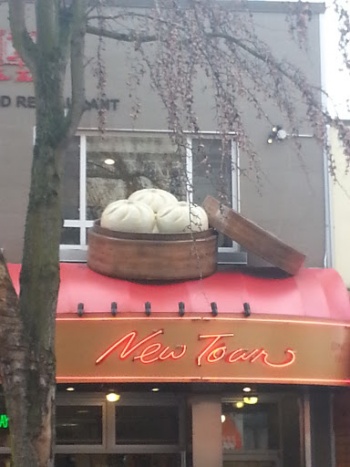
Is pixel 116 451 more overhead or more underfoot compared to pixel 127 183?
more underfoot

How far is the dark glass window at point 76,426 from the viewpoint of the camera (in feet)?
40.1

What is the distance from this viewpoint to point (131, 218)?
10.9 meters

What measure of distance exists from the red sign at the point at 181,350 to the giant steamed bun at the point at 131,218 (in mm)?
1241

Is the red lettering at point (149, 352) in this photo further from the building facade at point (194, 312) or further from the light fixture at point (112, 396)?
the light fixture at point (112, 396)

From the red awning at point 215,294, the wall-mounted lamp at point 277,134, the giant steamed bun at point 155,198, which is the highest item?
the wall-mounted lamp at point 277,134

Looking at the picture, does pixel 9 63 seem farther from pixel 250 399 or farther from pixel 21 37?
pixel 250 399

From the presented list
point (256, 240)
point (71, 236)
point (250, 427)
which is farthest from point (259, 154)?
point (250, 427)

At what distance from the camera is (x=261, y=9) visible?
12.3m

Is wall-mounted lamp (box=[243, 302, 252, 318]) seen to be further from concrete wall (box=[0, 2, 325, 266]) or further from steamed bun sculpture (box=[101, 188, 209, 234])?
concrete wall (box=[0, 2, 325, 266])

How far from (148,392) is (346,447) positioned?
101 inches

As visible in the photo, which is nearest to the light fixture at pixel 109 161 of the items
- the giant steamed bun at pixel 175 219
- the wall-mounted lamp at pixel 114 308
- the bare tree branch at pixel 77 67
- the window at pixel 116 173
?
the window at pixel 116 173

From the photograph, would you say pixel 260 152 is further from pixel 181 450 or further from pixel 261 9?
pixel 181 450

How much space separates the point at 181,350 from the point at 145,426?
2592 mm

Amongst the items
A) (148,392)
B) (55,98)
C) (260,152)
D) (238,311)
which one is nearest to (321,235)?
(260,152)
